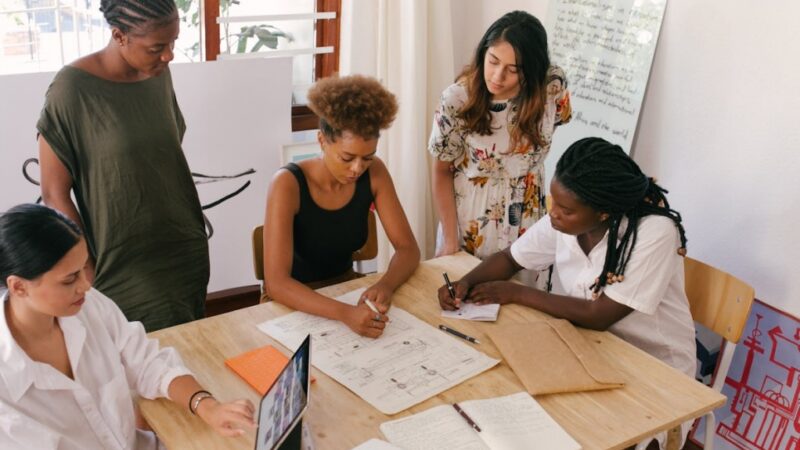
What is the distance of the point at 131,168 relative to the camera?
2.01 metres

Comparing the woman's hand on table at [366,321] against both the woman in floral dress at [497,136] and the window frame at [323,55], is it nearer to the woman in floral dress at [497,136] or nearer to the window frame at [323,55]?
the woman in floral dress at [497,136]

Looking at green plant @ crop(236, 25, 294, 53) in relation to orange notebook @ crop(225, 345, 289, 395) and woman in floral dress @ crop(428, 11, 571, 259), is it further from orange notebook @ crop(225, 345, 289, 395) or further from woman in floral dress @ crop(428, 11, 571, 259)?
orange notebook @ crop(225, 345, 289, 395)

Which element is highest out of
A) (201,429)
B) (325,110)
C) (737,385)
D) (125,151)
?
(325,110)

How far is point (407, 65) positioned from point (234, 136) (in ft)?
2.67

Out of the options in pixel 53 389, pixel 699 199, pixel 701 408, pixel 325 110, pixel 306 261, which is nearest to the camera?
pixel 53 389

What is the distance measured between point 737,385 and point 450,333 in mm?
1268

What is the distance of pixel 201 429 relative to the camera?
1.46m

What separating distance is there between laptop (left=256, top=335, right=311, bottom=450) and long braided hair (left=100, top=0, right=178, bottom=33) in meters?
1.00

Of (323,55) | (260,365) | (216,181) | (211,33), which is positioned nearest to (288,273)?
(260,365)

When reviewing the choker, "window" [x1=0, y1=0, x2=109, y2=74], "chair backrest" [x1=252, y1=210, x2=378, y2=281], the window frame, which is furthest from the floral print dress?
"window" [x1=0, y1=0, x2=109, y2=74]

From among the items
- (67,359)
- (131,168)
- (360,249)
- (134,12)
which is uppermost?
(134,12)

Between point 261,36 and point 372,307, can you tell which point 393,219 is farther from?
point 261,36

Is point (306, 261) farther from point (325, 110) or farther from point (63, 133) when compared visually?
point (63, 133)

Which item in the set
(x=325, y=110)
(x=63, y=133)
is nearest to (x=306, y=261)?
(x=325, y=110)
